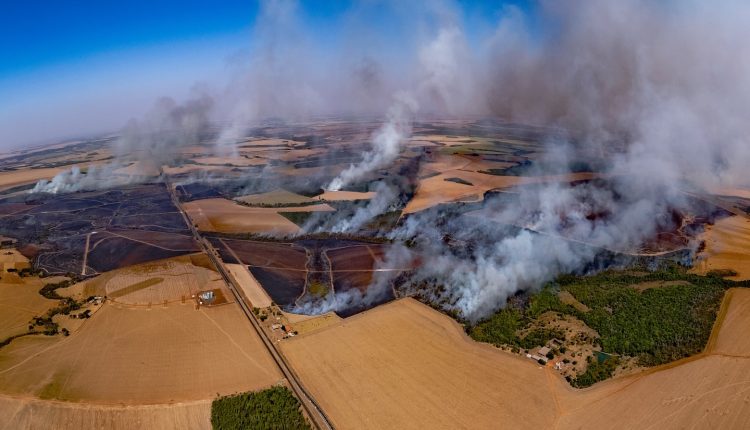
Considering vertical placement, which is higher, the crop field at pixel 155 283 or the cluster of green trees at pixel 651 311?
the crop field at pixel 155 283

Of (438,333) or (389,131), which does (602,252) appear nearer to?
(438,333)

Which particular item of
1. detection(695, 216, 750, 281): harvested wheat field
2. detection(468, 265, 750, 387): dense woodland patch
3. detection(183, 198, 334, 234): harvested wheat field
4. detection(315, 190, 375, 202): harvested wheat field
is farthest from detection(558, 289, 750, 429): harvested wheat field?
detection(315, 190, 375, 202): harvested wheat field

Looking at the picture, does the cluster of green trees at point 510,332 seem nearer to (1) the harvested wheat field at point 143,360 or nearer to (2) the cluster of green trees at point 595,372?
(2) the cluster of green trees at point 595,372

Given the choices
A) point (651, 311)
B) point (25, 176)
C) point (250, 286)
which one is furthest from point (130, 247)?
point (25, 176)

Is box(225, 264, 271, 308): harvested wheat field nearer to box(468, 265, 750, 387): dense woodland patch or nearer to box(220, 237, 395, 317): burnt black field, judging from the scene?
box(220, 237, 395, 317): burnt black field

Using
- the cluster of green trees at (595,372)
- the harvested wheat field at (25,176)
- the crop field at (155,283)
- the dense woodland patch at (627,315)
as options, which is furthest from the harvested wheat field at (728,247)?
the harvested wheat field at (25,176)

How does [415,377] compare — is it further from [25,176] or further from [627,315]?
[25,176]
